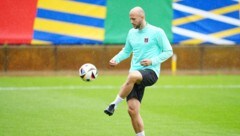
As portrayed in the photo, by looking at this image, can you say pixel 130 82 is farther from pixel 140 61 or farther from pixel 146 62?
pixel 140 61

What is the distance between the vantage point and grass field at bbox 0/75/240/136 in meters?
11.0

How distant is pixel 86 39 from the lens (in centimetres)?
2155

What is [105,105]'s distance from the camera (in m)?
14.5

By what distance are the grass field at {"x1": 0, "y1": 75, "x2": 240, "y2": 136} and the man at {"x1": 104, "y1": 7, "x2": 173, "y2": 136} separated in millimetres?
1637

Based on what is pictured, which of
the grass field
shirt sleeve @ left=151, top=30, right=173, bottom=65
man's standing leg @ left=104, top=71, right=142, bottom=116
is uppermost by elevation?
shirt sleeve @ left=151, top=30, right=173, bottom=65

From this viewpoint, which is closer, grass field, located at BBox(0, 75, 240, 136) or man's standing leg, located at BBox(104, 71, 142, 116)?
man's standing leg, located at BBox(104, 71, 142, 116)

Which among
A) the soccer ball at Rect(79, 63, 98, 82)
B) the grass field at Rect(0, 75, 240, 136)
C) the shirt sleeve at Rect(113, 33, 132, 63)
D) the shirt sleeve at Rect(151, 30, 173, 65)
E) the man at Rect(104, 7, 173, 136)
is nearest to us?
the man at Rect(104, 7, 173, 136)

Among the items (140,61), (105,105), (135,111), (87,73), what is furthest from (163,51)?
(105,105)

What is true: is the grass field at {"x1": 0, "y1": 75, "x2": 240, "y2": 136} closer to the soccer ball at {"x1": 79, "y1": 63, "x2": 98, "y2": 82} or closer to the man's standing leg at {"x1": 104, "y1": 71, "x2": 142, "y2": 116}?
the soccer ball at {"x1": 79, "y1": 63, "x2": 98, "y2": 82}

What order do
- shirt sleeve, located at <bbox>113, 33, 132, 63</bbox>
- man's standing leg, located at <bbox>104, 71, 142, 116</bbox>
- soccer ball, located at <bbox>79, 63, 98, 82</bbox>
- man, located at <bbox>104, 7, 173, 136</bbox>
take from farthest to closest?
soccer ball, located at <bbox>79, 63, 98, 82</bbox>
shirt sleeve, located at <bbox>113, 33, 132, 63</bbox>
man, located at <bbox>104, 7, 173, 136</bbox>
man's standing leg, located at <bbox>104, 71, 142, 116</bbox>

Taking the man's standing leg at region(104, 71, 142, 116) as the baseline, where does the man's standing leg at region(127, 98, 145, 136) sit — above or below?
below

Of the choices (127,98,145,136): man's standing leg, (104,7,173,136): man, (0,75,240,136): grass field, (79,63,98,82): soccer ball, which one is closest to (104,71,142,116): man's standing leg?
(104,7,173,136): man

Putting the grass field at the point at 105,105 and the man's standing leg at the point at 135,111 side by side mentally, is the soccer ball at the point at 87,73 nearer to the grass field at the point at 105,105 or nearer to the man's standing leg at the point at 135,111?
the man's standing leg at the point at 135,111

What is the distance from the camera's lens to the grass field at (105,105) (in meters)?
11.0
